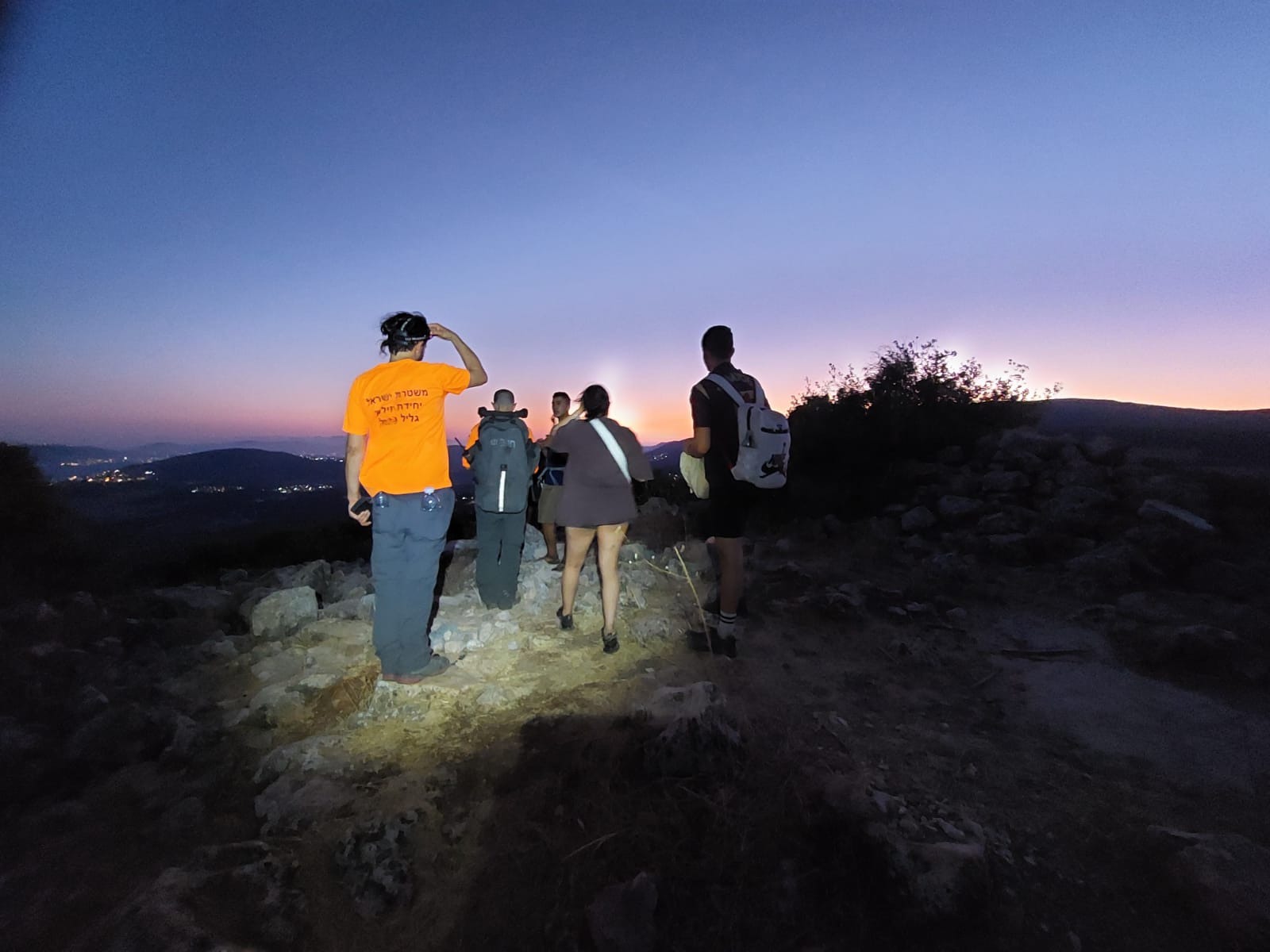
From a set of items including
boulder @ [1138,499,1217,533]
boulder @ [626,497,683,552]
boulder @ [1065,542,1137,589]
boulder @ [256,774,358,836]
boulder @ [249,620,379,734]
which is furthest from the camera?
boulder @ [626,497,683,552]

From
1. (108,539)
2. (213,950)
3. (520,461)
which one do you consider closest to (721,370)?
(520,461)

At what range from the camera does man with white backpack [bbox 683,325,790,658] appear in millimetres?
3930

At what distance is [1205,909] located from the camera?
1.91 metres

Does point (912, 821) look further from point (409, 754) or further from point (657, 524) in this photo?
point (657, 524)

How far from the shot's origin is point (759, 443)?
390 cm

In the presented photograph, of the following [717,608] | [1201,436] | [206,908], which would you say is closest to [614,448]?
[717,608]

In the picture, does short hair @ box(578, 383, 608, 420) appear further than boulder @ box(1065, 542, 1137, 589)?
No

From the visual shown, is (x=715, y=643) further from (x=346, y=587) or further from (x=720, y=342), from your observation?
(x=346, y=587)

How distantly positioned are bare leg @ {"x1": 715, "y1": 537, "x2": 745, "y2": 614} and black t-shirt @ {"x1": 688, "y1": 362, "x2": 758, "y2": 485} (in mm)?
508

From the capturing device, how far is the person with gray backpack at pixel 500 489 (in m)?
4.98

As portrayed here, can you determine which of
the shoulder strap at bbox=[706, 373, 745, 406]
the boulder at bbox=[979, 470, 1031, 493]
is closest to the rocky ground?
the shoulder strap at bbox=[706, 373, 745, 406]

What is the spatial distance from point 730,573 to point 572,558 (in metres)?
1.31

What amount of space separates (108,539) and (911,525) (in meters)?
12.5

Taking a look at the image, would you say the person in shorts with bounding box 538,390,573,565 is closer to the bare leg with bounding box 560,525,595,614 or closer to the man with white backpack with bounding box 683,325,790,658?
the bare leg with bounding box 560,525,595,614
